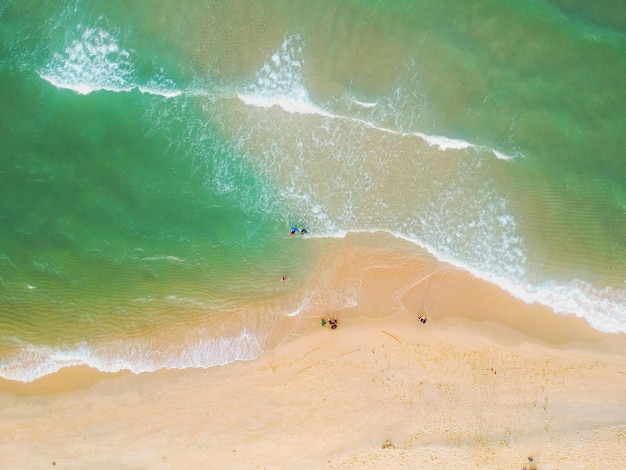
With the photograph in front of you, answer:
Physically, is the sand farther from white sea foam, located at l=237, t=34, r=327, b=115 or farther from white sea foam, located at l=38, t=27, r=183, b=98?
white sea foam, located at l=38, t=27, r=183, b=98

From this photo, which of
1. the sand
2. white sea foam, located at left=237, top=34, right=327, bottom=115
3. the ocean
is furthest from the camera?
white sea foam, located at left=237, top=34, right=327, bottom=115

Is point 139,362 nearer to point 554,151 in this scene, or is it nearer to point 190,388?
point 190,388

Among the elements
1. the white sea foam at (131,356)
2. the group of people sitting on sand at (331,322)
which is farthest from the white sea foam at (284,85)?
the white sea foam at (131,356)

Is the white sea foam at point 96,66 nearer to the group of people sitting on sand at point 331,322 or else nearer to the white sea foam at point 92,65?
the white sea foam at point 92,65

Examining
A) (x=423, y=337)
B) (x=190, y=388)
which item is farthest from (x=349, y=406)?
(x=190, y=388)

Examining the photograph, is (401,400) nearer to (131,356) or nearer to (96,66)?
(131,356)

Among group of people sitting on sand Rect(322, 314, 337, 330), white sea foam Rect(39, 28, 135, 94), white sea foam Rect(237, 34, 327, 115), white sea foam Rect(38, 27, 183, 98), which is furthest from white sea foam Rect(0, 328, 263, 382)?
white sea foam Rect(39, 28, 135, 94)

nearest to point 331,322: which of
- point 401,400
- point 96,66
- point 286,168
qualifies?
point 401,400
